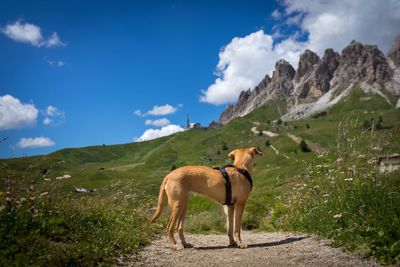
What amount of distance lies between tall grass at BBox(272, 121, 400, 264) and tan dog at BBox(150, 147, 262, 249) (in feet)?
7.49

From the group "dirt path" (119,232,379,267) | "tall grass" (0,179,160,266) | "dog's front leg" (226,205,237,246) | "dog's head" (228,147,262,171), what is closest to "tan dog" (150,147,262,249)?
"dog's front leg" (226,205,237,246)

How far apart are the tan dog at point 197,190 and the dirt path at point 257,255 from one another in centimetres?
55

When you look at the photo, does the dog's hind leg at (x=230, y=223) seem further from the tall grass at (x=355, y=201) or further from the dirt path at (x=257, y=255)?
the tall grass at (x=355, y=201)

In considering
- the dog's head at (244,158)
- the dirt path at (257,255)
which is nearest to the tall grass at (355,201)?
the dirt path at (257,255)

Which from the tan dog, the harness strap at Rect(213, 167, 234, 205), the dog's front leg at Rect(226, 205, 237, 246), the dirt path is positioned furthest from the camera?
the dog's front leg at Rect(226, 205, 237, 246)

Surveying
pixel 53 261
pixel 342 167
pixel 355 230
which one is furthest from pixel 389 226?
pixel 53 261

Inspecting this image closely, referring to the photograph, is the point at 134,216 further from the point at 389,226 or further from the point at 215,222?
the point at 389,226

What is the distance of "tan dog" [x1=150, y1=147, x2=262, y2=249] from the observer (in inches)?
351

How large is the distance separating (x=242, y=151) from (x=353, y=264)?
15.2 feet

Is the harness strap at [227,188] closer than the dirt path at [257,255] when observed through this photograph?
No

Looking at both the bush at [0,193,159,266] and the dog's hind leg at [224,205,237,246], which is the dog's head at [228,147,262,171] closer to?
the dog's hind leg at [224,205,237,246]

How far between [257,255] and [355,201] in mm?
2850

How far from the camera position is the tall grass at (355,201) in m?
7.11

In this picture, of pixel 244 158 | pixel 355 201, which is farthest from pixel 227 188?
pixel 355 201
